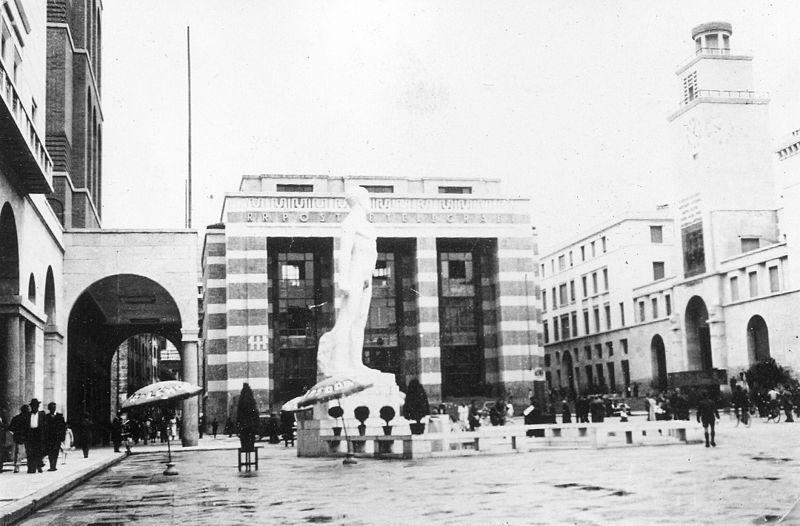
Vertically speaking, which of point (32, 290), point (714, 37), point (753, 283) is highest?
point (714, 37)

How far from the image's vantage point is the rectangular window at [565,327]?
8781cm

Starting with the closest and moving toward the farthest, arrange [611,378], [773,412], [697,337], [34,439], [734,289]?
[34,439] < [773,412] < [734,289] < [697,337] < [611,378]

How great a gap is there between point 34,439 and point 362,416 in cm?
795

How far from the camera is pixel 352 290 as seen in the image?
85.9 ft

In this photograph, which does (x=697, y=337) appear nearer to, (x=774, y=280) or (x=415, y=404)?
(x=774, y=280)

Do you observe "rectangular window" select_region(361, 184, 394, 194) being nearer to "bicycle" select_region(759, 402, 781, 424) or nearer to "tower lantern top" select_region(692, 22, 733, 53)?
"tower lantern top" select_region(692, 22, 733, 53)

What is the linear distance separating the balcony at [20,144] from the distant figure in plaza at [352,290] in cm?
793

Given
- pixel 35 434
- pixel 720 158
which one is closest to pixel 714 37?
pixel 720 158

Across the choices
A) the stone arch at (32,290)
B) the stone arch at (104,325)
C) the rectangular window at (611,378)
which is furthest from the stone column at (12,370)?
the rectangular window at (611,378)

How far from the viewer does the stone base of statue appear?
25.0m

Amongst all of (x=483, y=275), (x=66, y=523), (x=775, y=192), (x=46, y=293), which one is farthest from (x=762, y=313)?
(x=66, y=523)

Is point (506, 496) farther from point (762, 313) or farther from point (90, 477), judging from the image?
point (762, 313)

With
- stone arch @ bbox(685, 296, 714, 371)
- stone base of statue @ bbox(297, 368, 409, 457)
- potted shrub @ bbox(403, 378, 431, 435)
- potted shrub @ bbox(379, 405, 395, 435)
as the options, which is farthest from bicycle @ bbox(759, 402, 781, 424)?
stone arch @ bbox(685, 296, 714, 371)

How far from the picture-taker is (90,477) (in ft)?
69.1
